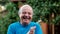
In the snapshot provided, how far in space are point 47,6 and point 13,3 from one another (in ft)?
6.17

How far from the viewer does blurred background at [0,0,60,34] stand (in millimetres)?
6160

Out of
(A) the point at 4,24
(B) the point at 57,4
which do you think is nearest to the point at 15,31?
(B) the point at 57,4

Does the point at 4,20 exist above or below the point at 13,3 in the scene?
below

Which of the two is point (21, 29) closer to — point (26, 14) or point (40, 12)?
point (26, 14)

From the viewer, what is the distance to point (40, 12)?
20.7 feet

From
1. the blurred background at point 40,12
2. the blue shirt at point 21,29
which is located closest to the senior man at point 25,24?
the blue shirt at point 21,29

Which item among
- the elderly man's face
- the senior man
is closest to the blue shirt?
the senior man

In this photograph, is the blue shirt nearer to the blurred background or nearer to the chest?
the chest

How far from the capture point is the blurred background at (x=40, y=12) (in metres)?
6.16

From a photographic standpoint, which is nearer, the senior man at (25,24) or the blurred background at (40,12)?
the senior man at (25,24)

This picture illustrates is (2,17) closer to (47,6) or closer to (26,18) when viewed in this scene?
(47,6)

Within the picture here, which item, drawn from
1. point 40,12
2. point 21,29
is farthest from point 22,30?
point 40,12

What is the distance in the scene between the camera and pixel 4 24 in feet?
24.4

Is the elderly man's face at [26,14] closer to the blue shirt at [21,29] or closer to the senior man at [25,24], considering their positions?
the senior man at [25,24]
